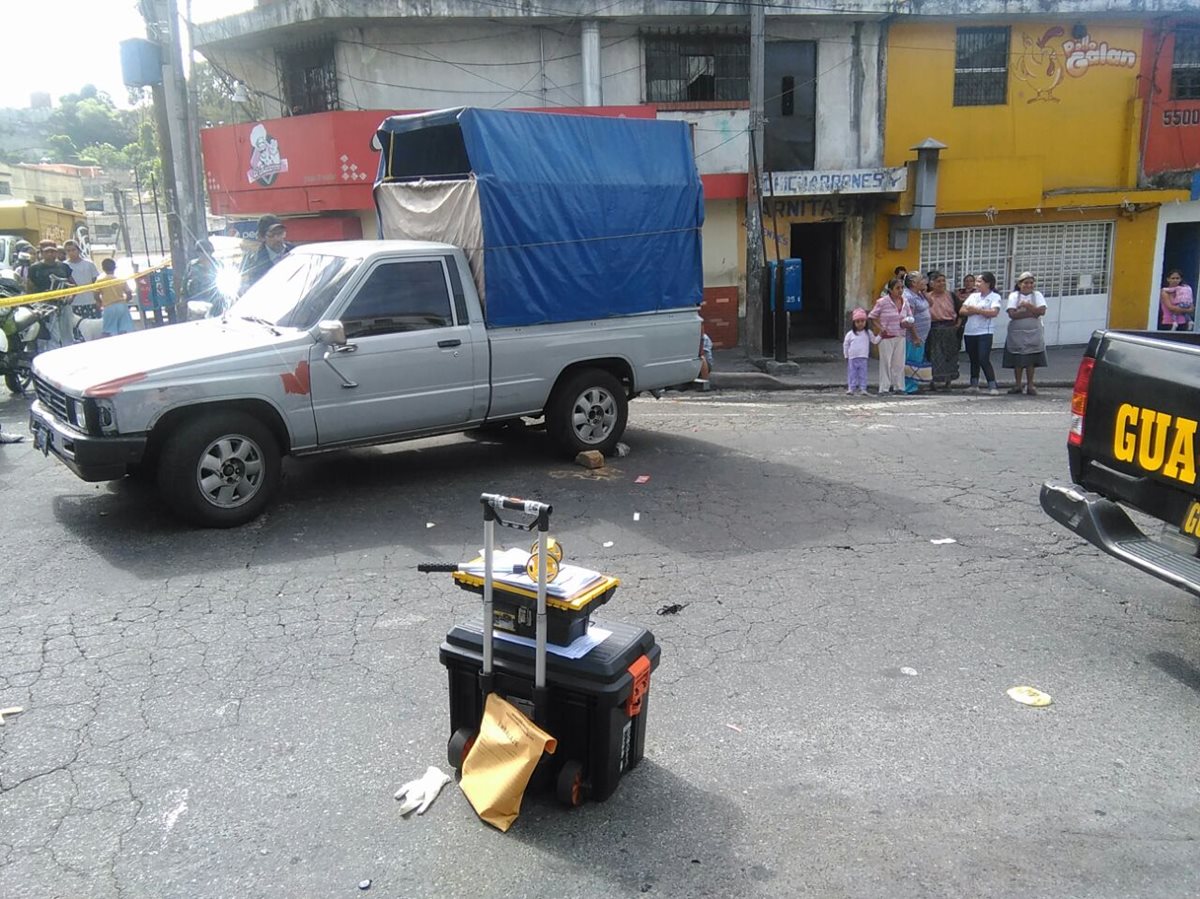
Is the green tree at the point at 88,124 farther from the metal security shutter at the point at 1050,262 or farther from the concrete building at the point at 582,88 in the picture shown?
the metal security shutter at the point at 1050,262

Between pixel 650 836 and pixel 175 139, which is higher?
pixel 175 139

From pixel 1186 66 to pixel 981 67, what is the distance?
14.3 feet

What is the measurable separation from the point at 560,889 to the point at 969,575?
142 inches

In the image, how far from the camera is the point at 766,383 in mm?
14047

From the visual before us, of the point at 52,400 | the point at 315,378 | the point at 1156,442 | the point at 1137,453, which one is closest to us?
the point at 1156,442

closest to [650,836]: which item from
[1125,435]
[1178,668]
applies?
[1178,668]

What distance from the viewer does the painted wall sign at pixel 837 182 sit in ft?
54.7

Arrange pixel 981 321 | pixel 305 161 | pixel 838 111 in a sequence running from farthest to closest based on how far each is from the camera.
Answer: pixel 838 111 < pixel 305 161 < pixel 981 321

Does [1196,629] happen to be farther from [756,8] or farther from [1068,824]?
[756,8]

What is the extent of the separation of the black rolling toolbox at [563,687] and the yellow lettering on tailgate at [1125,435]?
9.01 ft

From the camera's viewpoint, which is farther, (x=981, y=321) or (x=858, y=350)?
(x=981, y=321)

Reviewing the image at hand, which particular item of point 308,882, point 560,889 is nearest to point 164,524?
point 308,882

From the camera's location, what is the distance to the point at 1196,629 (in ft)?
16.4

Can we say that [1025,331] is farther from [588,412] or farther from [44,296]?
[44,296]
